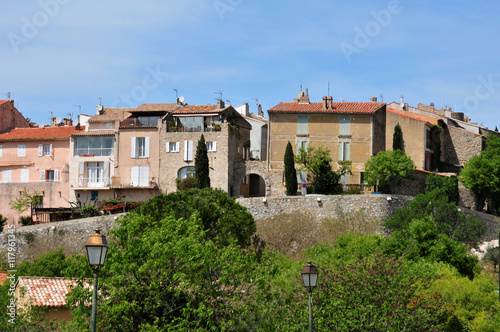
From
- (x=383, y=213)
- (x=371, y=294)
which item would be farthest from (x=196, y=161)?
(x=371, y=294)

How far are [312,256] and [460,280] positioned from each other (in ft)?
31.0

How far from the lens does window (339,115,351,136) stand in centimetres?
5484

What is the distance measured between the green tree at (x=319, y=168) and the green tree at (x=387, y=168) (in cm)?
241

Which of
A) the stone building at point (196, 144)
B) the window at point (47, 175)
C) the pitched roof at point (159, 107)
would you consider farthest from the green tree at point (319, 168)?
the window at point (47, 175)

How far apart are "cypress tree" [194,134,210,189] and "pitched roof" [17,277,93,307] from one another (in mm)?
21229

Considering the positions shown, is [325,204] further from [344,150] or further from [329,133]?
[329,133]

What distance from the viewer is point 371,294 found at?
26703mm

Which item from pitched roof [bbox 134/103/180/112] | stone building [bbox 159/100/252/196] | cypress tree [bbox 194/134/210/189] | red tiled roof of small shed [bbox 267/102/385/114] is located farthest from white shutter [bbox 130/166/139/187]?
red tiled roof of small shed [bbox 267/102/385/114]

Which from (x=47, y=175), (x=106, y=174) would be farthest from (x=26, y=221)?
(x=106, y=174)

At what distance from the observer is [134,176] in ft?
185

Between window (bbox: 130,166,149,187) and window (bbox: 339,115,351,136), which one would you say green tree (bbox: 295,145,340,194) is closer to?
window (bbox: 339,115,351,136)

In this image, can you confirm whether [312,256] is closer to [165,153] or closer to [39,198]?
[165,153]

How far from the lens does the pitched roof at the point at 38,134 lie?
61.3 meters

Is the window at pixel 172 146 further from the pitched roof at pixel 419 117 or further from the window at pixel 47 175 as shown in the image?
the pitched roof at pixel 419 117
